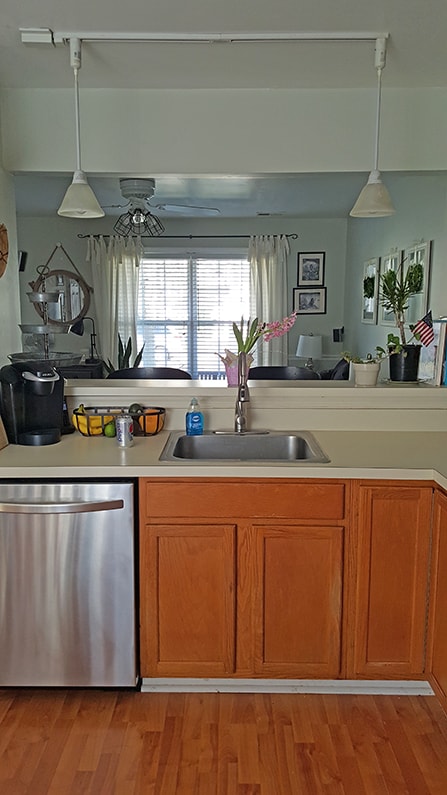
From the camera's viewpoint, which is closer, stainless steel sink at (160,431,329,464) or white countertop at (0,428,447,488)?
white countertop at (0,428,447,488)

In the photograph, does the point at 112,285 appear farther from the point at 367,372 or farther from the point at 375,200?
the point at 375,200

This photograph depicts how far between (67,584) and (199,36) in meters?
1.95

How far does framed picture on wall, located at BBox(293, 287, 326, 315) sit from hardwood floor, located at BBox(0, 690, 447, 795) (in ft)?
15.7

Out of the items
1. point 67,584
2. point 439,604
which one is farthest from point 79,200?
point 439,604

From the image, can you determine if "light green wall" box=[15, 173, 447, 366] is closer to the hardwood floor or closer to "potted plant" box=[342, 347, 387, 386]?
"potted plant" box=[342, 347, 387, 386]

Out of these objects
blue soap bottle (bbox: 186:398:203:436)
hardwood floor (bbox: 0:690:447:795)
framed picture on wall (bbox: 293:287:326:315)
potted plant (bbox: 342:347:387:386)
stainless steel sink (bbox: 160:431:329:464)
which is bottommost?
hardwood floor (bbox: 0:690:447:795)

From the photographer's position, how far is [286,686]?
2004 millimetres

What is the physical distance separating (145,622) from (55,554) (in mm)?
389

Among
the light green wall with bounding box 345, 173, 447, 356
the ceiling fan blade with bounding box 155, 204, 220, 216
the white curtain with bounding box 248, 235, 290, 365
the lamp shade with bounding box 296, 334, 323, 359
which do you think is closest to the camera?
the light green wall with bounding box 345, 173, 447, 356

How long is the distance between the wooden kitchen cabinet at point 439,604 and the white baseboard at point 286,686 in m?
0.14

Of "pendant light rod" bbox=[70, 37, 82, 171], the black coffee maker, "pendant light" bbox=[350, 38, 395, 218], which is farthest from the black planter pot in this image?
"pendant light rod" bbox=[70, 37, 82, 171]

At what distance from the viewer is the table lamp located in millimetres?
6043

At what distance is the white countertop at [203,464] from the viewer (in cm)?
187

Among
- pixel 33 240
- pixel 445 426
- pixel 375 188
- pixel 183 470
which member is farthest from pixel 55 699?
pixel 33 240
